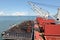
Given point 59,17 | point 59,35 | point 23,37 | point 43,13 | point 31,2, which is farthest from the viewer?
point 43,13

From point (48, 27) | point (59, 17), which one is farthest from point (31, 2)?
point (48, 27)

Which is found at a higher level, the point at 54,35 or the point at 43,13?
the point at 43,13

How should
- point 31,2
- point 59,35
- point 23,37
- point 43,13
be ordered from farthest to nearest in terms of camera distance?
1. point 43,13
2. point 31,2
3. point 23,37
4. point 59,35

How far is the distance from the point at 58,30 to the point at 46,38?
160cm

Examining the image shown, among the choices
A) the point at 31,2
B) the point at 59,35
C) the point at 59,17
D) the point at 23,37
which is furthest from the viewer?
the point at 31,2

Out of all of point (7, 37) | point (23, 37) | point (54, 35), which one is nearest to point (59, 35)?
point (54, 35)

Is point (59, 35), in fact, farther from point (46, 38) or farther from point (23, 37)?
point (23, 37)

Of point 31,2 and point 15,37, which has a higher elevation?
point 31,2

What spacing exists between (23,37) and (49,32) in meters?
9.31

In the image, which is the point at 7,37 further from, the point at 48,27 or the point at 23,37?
the point at 48,27

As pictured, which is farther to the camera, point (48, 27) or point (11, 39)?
point (11, 39)

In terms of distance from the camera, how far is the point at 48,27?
21.1m

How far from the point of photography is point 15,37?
3002 centimetres

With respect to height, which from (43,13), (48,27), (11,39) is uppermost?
(43,13)
